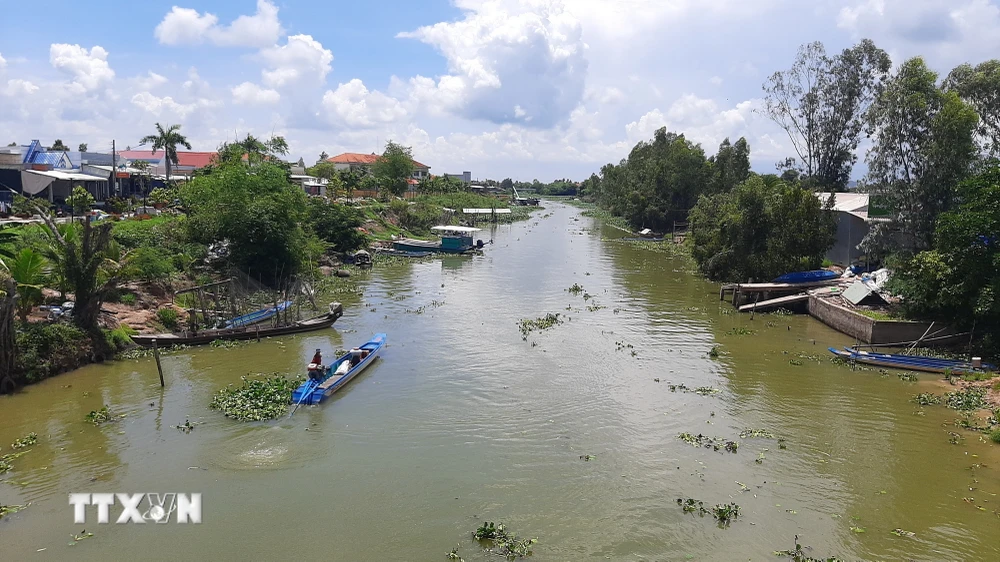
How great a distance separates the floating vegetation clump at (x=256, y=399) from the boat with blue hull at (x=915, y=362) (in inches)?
738

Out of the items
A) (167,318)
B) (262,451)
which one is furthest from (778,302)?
(167,318)

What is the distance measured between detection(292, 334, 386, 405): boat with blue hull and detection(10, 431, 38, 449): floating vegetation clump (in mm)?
5738

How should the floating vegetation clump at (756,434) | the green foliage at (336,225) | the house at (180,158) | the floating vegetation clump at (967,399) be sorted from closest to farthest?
1. the floating vegetation clump at (756,434)
2. the floating vegetation clump at (967,399)
3. the green foliage at (336,225)
4. the house at (180,158)

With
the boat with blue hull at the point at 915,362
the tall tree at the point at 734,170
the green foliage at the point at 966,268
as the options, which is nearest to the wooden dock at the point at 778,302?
the green foliage at the point at 966,268

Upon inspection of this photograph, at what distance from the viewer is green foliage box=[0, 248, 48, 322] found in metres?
17.9

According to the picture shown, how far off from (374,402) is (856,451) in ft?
40.6

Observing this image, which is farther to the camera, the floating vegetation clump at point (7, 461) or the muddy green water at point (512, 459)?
the floating vegetation clump at point (7, 461)

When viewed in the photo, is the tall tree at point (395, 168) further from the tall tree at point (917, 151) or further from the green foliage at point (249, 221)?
the tall tree at point (917, 151)

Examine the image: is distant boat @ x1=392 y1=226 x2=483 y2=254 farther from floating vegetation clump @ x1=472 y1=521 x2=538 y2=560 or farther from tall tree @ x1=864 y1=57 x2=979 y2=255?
floating vegetation clump @ x1=472 y1=521 x2=538 y2=560

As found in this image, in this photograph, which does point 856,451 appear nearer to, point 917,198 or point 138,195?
point 917,198

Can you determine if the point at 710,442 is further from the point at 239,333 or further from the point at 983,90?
the point at 983,90

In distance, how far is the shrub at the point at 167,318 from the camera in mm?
23359

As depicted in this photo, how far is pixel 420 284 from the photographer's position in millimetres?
36594

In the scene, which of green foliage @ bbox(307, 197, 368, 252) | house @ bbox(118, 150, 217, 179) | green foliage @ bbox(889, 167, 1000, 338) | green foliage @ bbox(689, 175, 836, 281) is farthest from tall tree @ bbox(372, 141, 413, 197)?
green foliage @ bbox(889, 167, 1000, 338)
